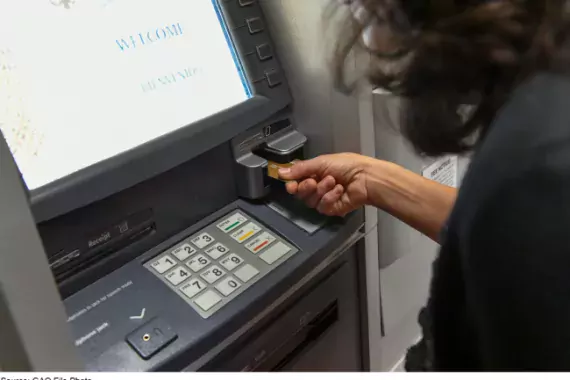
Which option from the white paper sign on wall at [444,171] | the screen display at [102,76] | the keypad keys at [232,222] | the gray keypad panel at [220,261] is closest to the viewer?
the screen display at [102,76]

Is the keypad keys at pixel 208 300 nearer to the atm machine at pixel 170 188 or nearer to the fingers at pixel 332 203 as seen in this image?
the atm machine at pixel 170 188

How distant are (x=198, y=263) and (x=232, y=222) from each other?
0.34 ft

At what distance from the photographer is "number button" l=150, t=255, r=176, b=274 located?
832mm

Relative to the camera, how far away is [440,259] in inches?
22.2

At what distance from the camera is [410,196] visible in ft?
3.26

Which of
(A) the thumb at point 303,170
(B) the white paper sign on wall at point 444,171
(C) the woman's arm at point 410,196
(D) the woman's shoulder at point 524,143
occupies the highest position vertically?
(D) the woman's shoulder at point 524,143

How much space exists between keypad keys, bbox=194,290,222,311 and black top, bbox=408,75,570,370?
33 cm

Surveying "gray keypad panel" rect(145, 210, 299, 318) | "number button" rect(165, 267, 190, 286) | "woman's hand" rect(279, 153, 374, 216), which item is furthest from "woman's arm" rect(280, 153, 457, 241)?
"number button" rect(165, 267, 190, 286)

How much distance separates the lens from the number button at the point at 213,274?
820 millimetres

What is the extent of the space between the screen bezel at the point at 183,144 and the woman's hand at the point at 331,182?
0.36 ft

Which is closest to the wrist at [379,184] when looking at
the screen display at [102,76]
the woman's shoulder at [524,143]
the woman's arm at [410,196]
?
the woman's arm at [410,196]

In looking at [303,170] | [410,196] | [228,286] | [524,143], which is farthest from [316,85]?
[524,143]
